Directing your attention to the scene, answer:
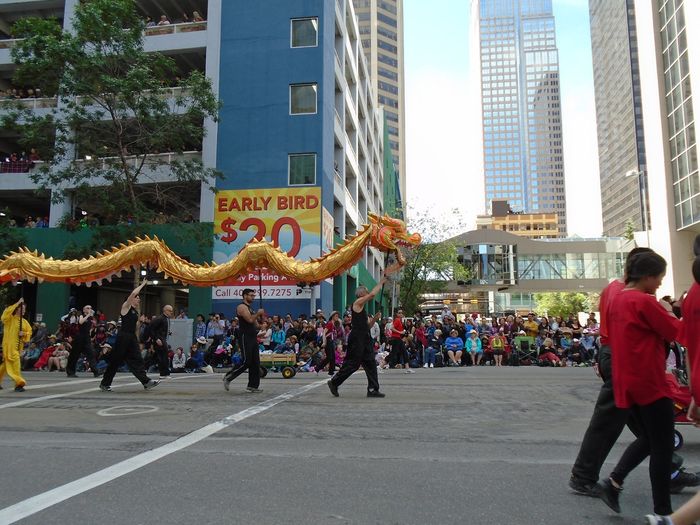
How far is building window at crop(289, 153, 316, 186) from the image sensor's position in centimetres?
2467

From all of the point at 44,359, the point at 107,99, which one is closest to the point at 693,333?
the point at 44,359

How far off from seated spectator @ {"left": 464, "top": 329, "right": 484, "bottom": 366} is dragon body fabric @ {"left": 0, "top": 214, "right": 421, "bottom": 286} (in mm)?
9767

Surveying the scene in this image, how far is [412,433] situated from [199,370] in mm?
12493

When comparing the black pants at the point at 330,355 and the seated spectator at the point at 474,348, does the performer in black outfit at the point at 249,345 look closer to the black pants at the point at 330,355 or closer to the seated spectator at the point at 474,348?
the black pants at the point at 330,355

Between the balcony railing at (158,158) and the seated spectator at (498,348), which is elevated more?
the balcony railing at (158,158)

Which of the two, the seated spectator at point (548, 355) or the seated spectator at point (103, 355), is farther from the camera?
the seated spectator at point (548, 355)

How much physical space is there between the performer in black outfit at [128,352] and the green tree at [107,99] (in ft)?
35.7

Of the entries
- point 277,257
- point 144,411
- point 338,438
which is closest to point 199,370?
point 277,257

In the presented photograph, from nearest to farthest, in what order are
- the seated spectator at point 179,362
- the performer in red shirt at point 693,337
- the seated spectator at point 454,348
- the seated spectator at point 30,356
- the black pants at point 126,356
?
the performer in red shirt at point 693,337, the black pants at point 126,356, the seated spectator at point 179,362, the seated spectator at point 30,356, the seated spectator at point 454,348

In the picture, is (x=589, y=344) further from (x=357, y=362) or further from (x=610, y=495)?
(x=610, y=495)

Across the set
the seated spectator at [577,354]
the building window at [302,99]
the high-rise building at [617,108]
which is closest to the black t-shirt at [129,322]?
the seated spectator at [577,354]

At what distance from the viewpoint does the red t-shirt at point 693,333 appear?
3.24 m

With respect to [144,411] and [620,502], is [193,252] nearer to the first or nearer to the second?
[144,411]

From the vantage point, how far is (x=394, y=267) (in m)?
10.4
